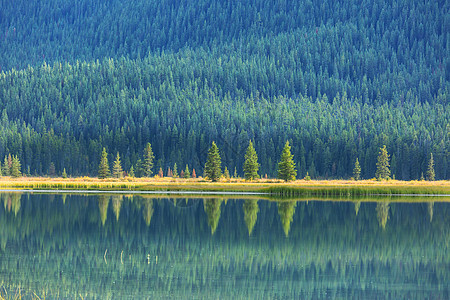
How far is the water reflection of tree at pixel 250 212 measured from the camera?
53.1 metres

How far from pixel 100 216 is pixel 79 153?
357 ft

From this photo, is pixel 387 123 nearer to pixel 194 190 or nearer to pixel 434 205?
pixel 194 190

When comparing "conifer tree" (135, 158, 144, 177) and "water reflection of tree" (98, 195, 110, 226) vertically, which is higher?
→ "conifer tree" (135, 158, 144, 177)

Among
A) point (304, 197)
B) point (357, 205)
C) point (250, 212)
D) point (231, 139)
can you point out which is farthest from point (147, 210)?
point (231, 139)

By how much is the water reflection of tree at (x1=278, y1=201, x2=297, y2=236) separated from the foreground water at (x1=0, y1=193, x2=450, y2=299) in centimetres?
12

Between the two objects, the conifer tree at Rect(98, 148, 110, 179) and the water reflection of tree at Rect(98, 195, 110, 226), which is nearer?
the water reflection of tree at Rect(98, 195, 110, 226)

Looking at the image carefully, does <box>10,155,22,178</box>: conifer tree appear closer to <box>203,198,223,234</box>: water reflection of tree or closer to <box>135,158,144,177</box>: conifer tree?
<box>135,158,144,177</box>: conifer tree

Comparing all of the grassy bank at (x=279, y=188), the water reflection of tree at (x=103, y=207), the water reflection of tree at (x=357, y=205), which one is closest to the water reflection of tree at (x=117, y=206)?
the water reflection of tree at (x=103, y=207)

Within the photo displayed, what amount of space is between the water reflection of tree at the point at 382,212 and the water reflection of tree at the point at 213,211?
39.9ft

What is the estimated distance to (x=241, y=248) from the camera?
42188 mm

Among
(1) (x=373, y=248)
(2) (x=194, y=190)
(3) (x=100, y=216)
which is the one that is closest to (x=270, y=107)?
(2) (x=194, y=190)

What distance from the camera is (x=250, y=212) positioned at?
63.0 meters

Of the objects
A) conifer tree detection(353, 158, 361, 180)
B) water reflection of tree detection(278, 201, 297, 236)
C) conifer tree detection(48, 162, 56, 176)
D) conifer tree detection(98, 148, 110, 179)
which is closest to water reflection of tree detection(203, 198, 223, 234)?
water reflection of tree detection(278, 201, 297, 236)

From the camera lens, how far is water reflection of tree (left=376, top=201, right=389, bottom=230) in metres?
56.5
